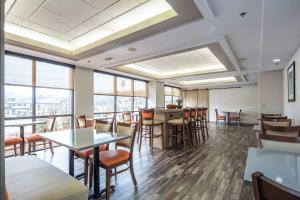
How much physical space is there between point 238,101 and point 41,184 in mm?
10578

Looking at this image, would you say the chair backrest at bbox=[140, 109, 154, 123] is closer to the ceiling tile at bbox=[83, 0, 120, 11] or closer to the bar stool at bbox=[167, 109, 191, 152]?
the bar stool at bbox=[167, 109, 191, 152]

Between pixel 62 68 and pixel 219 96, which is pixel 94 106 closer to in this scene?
pixel 62 68

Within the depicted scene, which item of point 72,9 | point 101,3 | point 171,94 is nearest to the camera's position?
point 101,3

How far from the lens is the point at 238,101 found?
32.1ft

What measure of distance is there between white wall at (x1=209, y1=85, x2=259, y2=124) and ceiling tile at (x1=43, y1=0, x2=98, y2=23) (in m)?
9.62

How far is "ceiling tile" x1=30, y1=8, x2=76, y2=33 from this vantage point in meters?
2.67

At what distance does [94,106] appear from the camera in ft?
18.8

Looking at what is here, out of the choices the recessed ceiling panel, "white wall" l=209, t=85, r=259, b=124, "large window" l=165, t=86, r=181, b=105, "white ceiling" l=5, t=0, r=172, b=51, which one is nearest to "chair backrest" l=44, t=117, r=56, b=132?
"white ceiling" l=5, t=0, r=172, b=51

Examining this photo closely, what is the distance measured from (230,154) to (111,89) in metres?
4.66

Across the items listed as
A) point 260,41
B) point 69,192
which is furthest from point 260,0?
Result: point 69,192

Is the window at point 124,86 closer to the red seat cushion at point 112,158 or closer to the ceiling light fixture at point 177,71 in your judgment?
the ceiling light fixture at point 177,71

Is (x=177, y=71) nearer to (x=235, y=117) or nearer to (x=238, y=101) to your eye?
(x=235, y=117)

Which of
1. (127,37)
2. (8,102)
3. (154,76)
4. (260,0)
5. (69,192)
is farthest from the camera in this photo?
(154,76)

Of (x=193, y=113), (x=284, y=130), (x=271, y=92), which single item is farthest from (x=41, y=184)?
(x=271, y=92)
